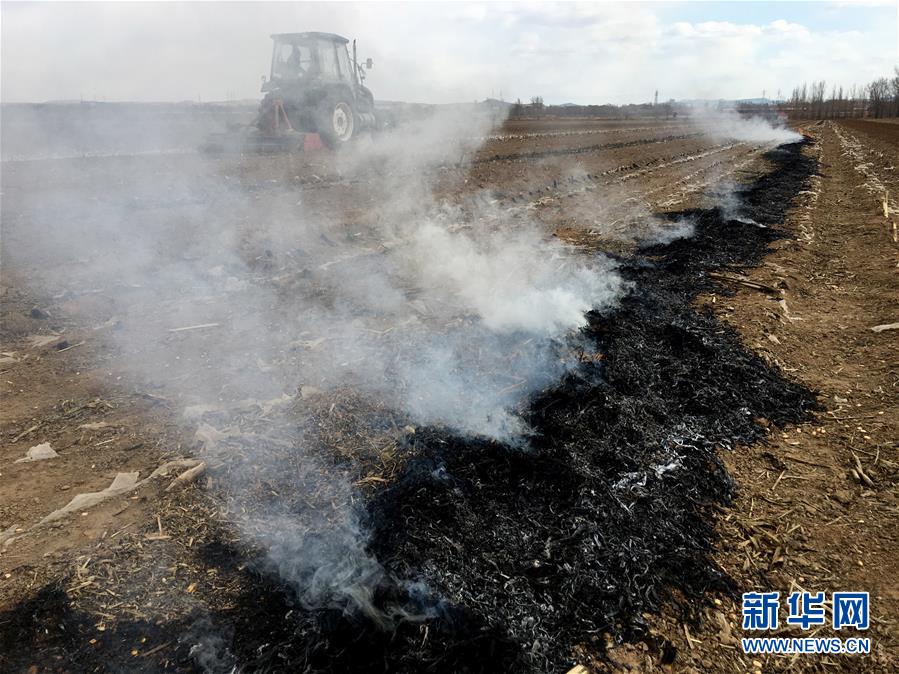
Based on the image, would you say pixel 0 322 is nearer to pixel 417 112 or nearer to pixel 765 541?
pixel 765 541

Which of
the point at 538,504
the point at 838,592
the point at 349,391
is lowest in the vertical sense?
the point at 838,592

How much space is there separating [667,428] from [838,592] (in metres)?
1.48

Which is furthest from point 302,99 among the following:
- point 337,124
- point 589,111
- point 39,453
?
point 589,111

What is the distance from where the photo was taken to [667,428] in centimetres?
402

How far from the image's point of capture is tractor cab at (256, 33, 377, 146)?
53.2 ft

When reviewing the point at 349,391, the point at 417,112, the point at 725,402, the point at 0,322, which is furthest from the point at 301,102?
the point at 725,402

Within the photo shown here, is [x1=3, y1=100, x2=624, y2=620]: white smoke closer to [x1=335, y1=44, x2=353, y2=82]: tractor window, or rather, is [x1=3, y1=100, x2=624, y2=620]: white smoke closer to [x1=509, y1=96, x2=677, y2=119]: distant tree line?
[x1=335, y1=44, x2=353, y2=82]: tractor window

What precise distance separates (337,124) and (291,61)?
225 cm

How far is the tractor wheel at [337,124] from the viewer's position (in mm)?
16625

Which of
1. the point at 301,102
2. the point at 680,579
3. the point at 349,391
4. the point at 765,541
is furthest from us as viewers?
the point at 301,102

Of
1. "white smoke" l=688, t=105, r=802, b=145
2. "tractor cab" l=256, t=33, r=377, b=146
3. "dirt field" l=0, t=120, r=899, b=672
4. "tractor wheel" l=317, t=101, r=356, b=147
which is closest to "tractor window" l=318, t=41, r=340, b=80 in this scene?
"tractor cab" l=256, t=33, r=377, b=146

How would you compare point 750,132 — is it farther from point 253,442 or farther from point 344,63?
point 253,442

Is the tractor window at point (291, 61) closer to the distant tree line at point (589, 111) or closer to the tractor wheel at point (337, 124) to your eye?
the tractor wheel at point (337, 124)

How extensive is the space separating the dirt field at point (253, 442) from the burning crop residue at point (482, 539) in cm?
2
